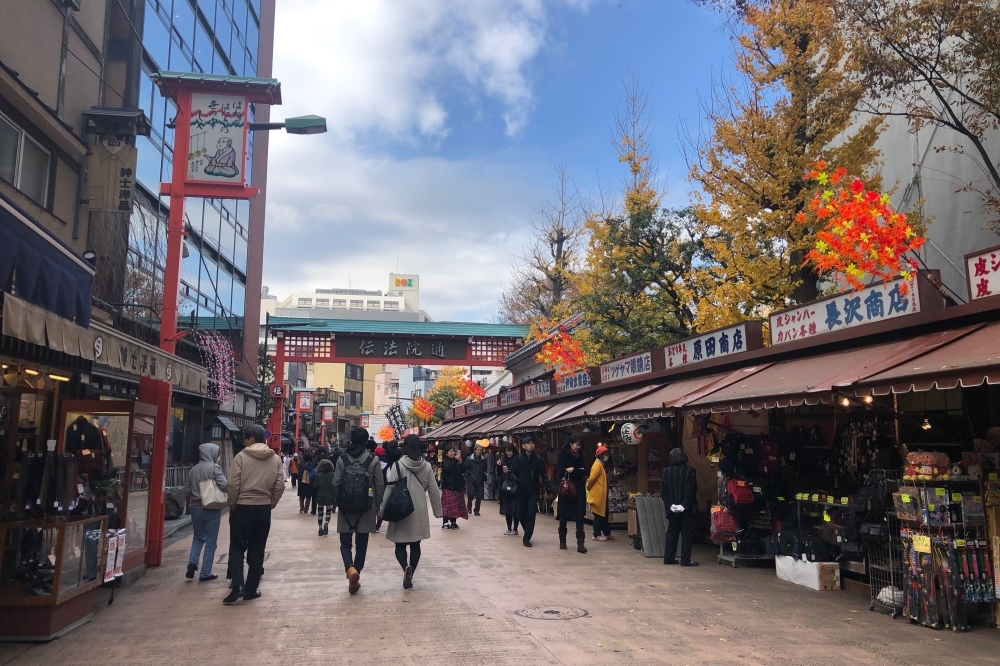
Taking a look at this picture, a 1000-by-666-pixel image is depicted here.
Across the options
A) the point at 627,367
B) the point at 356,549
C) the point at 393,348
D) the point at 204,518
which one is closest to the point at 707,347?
the point at 627,367

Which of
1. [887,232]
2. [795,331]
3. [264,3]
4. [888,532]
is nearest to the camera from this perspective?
[888,532]

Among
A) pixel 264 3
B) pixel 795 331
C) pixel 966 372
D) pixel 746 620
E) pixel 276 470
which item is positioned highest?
pixel 264 3

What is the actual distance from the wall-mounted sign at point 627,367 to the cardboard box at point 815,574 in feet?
16.7

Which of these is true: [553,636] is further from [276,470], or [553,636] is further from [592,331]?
[592,331]

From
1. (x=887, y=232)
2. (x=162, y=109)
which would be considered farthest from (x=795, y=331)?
(x=162, y=109)

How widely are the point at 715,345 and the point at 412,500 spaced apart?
5.44 m

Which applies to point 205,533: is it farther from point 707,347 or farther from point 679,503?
point 707,347

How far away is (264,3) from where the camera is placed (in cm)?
2889

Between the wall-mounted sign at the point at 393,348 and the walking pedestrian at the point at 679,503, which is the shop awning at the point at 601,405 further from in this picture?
the wall-mounted sign at the point at 393,348

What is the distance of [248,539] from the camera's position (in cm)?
747

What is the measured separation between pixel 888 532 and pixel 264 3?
2952cm

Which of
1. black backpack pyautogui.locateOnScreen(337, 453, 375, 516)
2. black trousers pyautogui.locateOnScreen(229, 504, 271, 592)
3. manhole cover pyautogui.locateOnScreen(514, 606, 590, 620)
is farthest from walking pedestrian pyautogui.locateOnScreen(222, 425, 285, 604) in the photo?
manhole cover pyautogui.locateOnScreen(514, 606, 590, 620)

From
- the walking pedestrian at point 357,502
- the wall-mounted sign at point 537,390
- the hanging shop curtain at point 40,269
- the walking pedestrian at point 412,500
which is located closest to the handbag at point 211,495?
the walking pedestrian at point 357,502

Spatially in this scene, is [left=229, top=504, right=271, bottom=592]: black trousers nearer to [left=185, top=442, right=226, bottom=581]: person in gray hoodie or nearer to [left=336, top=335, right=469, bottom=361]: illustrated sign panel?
[left=185, top=442, right=226, bottom=581]: person in gray hoodie
